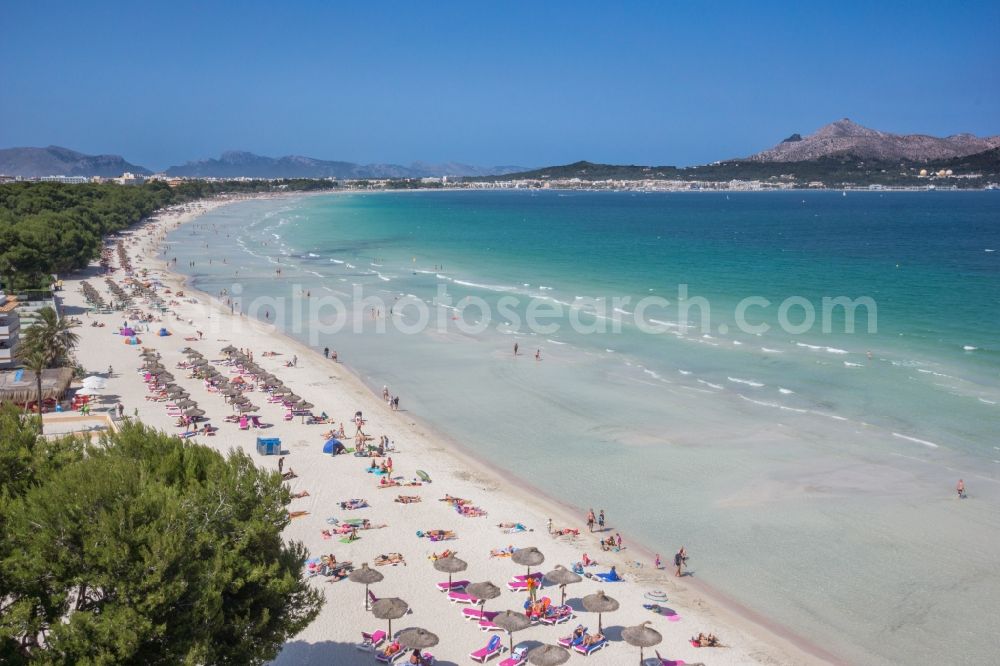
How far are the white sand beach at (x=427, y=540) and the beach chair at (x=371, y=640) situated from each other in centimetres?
17

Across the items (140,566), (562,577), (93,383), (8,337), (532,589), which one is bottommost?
(532,589)

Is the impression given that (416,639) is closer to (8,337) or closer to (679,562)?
(679,562)

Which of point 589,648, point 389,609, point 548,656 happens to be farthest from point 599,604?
point 389,609

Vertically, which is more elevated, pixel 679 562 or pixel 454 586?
pixel 679 562

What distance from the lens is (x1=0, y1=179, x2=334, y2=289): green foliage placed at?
164ft

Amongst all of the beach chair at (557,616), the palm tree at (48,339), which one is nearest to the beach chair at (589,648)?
Answer: the beach chair at (557,616)

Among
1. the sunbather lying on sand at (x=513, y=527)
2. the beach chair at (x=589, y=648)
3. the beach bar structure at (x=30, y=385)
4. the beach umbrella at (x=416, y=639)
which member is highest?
the beach bar structure at (x=30, y=385)

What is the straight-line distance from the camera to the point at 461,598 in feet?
57.8

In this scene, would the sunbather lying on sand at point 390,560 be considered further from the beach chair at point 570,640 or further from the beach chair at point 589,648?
the beach chair at point 589,648

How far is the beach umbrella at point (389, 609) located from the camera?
15555mm

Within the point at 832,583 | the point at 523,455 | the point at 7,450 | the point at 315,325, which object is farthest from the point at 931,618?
the point at 315,325

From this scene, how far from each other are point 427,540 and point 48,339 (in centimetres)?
1943

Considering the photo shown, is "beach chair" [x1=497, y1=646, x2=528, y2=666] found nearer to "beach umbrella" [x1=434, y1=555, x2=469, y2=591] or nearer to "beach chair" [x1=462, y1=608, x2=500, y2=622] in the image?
"beach chair" [x1=462, y1=608, x2=500, y2=622]

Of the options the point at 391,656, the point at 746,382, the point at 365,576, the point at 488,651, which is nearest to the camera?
the point at 391,656
